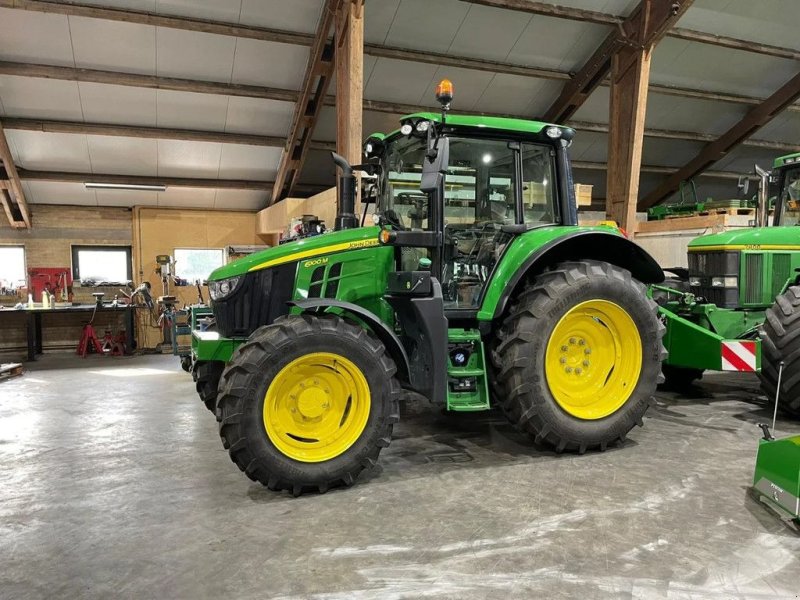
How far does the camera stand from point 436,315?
3.41 meters

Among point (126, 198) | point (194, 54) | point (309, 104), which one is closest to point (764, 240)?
point (309, 104)

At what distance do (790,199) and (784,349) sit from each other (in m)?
1.78

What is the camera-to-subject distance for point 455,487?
10.8 feet

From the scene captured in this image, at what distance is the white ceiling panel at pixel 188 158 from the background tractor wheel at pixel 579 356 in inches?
303

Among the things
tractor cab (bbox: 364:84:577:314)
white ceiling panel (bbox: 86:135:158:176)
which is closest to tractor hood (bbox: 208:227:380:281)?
tractor cab (bbox: 364:84:577:314)

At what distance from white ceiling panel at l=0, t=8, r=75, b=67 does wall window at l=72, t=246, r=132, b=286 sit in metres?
4.17

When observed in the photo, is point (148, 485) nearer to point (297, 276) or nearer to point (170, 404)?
point (297, 276)

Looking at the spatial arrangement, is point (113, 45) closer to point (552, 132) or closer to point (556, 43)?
point (556, 43)

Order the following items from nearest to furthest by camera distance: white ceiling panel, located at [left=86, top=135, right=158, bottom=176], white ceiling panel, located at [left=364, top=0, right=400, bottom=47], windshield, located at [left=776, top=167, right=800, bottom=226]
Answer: windshield, located at [left=776, top=167, right=800, bottom=226] < white ceiling panel, located at [left=364, top=0, right=400, bottom=47] < white ceiling panel, located at [left=86, top=135, right=158, bottom=176]

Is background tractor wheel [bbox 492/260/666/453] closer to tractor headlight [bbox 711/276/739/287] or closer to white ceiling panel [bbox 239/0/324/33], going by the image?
tractor headlight [bbox 711/276/739/287]

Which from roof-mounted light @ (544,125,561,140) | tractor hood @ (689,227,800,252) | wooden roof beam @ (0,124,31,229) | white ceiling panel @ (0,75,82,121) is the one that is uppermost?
white ceiling panel @ (0,75,82,121)

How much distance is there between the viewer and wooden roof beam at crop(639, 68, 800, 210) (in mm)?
10016

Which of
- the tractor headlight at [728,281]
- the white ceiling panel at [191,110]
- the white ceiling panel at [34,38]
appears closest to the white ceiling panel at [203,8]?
the white ceiling panel at [34,38]

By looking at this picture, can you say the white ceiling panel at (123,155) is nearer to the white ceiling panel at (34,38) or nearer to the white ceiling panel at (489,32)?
the white ceiling panel at (34,38)
